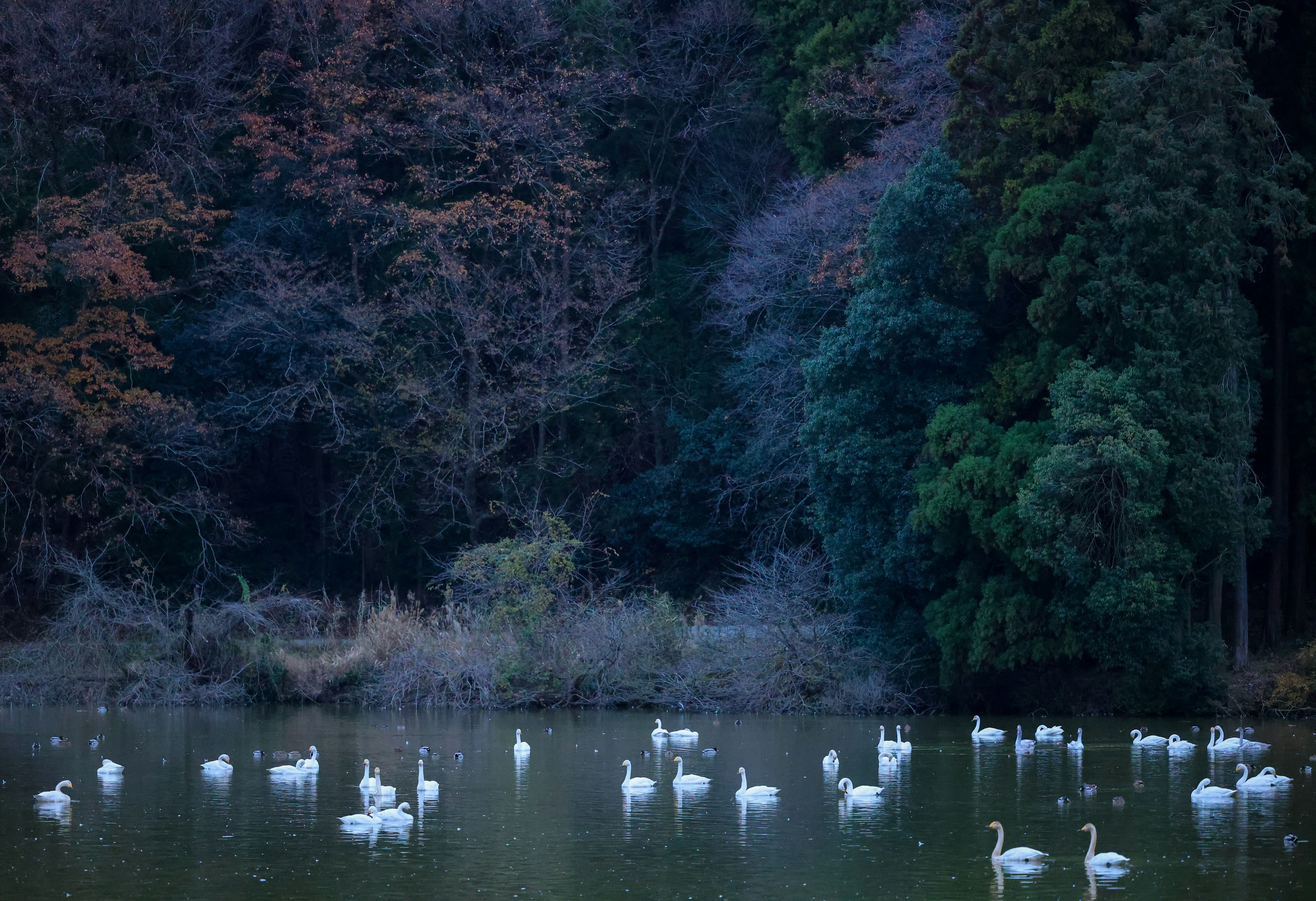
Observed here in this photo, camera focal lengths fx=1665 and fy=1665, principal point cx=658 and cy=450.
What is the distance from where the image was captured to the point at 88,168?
43.1 m

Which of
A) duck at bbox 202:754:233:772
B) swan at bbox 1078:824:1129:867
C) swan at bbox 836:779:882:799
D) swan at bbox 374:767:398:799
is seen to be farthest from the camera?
duck at bbox 202:754:233:772

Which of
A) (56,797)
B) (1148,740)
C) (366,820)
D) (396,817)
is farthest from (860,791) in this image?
(56,797)

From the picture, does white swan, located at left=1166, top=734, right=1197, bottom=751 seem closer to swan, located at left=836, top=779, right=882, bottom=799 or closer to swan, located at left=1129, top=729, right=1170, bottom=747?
swan, located at left=1129, top=729, right=1170, bottom=747

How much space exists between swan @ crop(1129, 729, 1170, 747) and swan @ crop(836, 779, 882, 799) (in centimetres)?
650

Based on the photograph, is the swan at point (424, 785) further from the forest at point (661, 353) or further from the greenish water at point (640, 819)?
the forest at point (661, 353)

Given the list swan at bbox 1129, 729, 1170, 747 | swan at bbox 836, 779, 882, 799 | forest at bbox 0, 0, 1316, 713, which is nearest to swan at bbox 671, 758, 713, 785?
swan at bbox 836, 779, 882, 799

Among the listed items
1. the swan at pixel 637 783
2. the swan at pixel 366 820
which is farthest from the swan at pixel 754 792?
the swan at pixel 366 820

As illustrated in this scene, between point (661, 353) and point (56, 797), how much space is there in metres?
26.5

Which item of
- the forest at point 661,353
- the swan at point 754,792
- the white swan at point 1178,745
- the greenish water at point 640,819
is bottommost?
the greenish water at point 640,819

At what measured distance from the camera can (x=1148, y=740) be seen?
26156 mm

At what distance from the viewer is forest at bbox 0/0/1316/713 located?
97.9 ft

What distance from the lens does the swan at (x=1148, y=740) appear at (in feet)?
85.5

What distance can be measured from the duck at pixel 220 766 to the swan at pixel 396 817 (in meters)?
5.13

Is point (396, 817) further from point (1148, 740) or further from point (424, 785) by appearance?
point (1148, 740)
